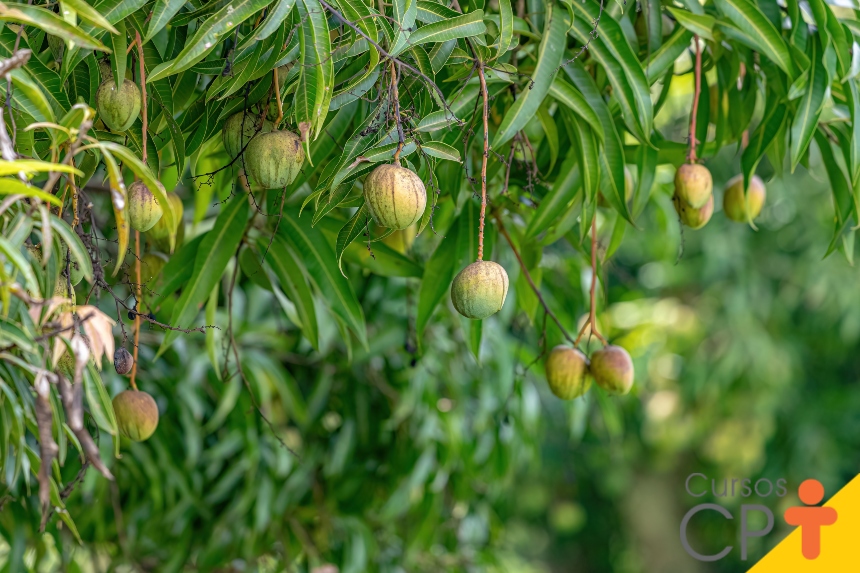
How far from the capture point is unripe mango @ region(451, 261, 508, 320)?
880 millimetres

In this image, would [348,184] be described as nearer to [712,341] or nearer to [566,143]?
[566,143]

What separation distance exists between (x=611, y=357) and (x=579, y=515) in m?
5.27

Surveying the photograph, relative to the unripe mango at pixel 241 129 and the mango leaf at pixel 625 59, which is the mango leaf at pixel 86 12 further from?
the mango leaf at pixel 625 59

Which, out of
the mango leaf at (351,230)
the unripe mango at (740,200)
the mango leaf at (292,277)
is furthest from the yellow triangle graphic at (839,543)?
the mango leaf at (351,230)

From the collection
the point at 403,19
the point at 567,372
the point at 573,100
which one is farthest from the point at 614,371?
the point at 403,19

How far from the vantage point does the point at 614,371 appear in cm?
126

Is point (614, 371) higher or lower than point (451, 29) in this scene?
lower

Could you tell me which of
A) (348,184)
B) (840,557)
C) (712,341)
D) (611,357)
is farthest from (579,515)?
(348,184)

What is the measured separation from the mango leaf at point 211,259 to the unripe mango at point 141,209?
323 mm

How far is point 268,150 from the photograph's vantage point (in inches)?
36.2

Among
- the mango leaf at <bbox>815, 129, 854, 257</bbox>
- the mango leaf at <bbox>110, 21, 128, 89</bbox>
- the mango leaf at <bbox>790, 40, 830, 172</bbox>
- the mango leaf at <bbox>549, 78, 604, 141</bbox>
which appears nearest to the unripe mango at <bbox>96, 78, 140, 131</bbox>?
the mango leaf at <bbox>110, 21, 128, 89</bbox>

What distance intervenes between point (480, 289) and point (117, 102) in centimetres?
41

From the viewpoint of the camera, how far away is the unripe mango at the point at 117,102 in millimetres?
894

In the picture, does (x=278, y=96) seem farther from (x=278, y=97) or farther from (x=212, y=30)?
(x=212, y=30)
